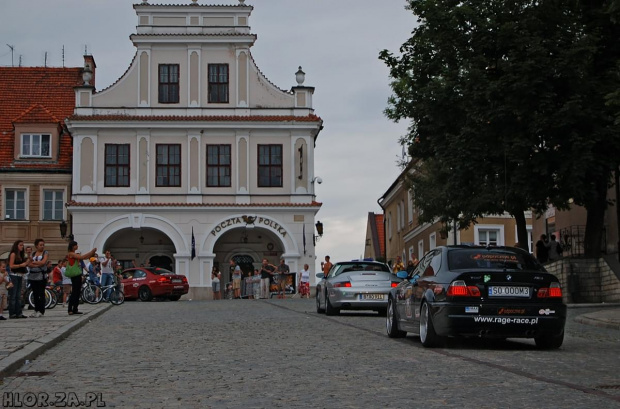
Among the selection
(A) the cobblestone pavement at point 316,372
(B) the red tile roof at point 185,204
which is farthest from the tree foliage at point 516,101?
(B) the red tile roof at point 185,204

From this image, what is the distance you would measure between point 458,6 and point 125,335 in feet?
53.9

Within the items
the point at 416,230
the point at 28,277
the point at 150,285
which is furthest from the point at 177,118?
the point at 28,277

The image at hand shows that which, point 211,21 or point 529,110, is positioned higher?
point 211,21

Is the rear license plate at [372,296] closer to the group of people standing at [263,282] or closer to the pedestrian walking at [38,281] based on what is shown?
the pedestrian walking at [38,281]

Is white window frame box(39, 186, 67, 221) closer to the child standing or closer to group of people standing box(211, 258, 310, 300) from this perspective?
group of people standing box(211, 258, 310, 300)

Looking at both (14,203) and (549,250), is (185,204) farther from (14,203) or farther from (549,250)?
(549,250)

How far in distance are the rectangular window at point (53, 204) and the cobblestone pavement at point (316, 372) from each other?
130ft

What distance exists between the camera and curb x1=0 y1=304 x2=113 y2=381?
455 inches

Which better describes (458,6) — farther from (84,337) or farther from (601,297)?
(84,337)

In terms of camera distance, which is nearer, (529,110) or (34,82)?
(529,110)

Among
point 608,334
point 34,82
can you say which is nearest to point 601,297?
point 608,334

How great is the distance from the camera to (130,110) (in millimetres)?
55500

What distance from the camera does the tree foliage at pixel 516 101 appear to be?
28.2m

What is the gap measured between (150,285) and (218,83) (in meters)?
14.4
